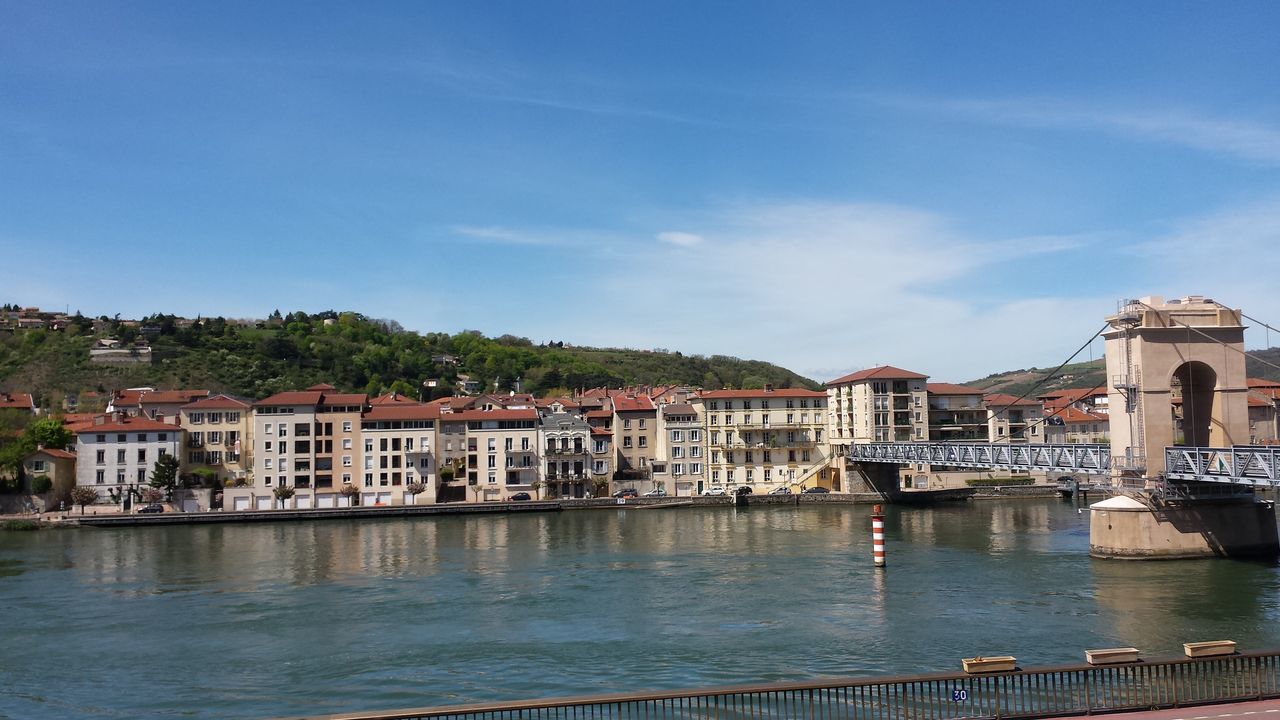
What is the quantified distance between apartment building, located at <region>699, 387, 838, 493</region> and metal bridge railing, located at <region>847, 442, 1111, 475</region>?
3327 mm

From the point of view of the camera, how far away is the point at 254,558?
40125 mm

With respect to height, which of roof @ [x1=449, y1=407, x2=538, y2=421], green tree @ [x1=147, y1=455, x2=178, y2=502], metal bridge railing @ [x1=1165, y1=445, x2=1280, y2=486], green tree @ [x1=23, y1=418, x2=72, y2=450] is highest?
roof @ [x1=449, y1=407, x2=538, y2=421]

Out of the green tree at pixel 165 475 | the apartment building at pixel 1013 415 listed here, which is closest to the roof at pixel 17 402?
the green tree at pixel 165 475

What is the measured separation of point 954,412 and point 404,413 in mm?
43677

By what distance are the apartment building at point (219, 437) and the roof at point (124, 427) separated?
208 centimetres

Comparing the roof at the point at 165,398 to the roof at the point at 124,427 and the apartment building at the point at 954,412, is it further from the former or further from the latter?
Answer: the apartment building at the point at 954,412

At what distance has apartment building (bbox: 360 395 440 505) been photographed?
6256 cm

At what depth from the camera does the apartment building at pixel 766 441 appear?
69938 mm

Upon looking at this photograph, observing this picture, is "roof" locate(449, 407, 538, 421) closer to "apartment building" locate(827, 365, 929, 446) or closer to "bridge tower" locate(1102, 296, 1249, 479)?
"apartment building" locate(827, 365, 929, 446)

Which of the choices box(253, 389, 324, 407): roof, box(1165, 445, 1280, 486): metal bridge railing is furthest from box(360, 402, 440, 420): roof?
box(1165, 445, 1280, 486): metal bridge railing

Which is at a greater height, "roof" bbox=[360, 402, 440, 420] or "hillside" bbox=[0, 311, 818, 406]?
"hillside" bbox=[0, 311, 818, 406]

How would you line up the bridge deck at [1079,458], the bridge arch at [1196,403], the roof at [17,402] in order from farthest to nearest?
the roof at [17,402] → the bridge arch at [1196,403] → the bridge deck at [1079,458]

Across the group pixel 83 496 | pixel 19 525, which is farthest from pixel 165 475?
pixel 19 525

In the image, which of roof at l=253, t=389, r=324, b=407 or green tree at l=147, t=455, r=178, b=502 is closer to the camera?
green tree at l=147, t=455, r=178, b=502
